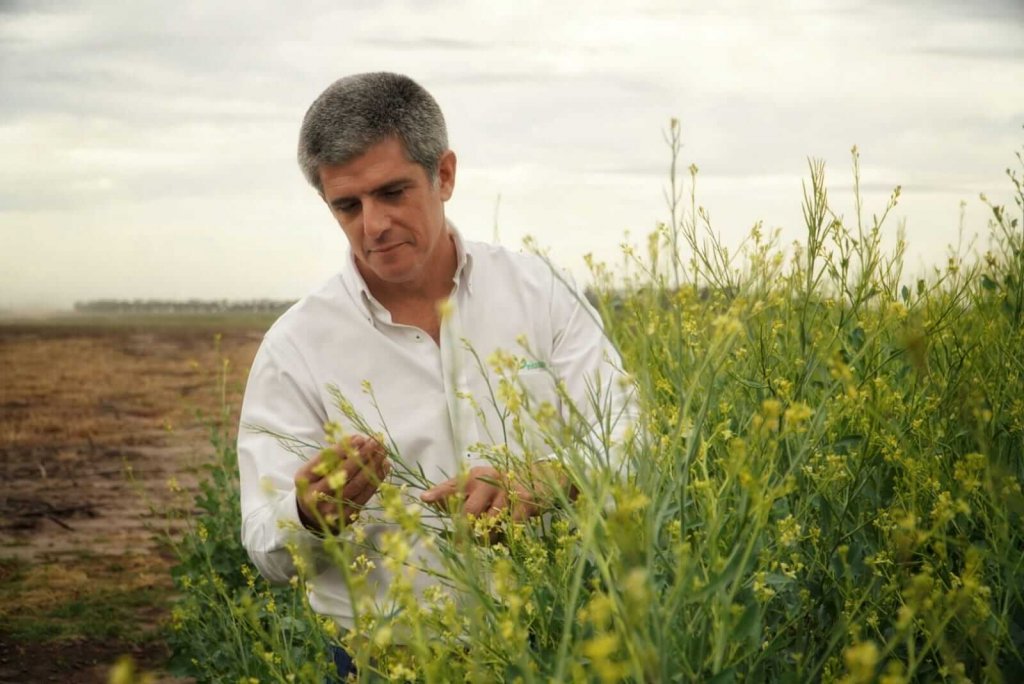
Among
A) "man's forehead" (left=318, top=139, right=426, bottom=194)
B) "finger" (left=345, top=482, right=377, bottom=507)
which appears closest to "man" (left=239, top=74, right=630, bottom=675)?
"man's forehead" (left=318, top=139, right=426, bottom=194)

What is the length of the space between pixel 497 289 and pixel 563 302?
221 millimetres

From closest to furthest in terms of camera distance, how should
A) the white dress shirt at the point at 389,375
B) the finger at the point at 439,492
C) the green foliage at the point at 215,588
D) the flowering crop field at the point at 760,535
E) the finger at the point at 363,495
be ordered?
the flowering crop field at the point at 760,535, the finger at the point at 439,492, the finger at the point at 363,495, the white dress shirt at the point at 389,375, the green foliage at the point at 215,588

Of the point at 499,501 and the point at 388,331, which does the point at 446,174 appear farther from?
the point at 499,501

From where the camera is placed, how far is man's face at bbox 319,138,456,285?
284cm

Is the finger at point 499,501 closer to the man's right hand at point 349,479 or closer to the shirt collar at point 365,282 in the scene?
the man's right hand at point 349,479

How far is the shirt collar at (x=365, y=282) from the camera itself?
9.90 ft

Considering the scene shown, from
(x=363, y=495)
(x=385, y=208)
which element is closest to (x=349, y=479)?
(x=363, y=495)

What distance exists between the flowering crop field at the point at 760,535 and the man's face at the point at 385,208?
61cm

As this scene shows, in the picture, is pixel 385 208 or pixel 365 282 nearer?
pixel 385 208

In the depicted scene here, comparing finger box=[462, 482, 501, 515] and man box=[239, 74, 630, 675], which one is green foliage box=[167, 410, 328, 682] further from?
finger box=[462, 482, 501, 515]

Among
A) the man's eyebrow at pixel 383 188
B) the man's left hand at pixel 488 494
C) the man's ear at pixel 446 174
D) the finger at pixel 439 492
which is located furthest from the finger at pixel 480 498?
the man's ear at pixel 446 174

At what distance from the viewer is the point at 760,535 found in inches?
60.5

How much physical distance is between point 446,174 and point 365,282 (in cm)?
44

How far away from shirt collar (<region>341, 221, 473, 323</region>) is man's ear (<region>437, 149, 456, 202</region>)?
0.32 feet
